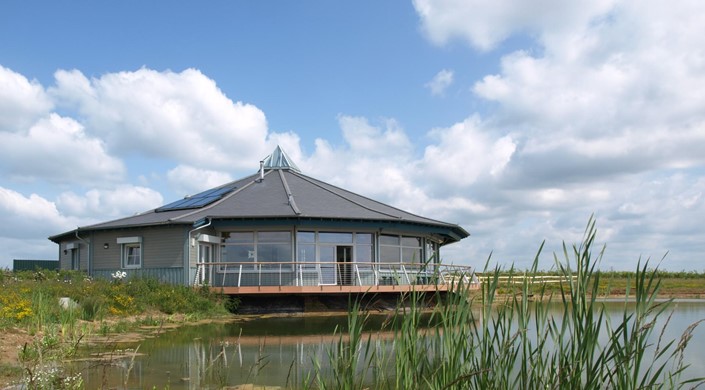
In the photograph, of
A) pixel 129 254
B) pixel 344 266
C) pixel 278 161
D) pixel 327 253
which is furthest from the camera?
pixel 278 161

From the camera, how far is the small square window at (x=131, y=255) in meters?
23.5

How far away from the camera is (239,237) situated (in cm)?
2320

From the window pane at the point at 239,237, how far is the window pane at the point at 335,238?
2.40 meters

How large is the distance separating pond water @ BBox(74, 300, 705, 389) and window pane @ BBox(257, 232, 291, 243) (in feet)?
16.4

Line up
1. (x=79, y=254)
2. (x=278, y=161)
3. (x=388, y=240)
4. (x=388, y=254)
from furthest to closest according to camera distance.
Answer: (x=278, y=161) → (x=79, y=254) → (x=388, y=240) → (x=388, y=254)

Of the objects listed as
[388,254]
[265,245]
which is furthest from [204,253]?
[388,254]

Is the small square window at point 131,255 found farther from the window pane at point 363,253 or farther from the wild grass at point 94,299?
the window pane at point 363,253

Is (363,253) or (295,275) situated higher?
(363,253)

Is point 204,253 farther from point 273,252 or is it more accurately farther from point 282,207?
point 282,207

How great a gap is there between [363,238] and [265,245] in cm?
352

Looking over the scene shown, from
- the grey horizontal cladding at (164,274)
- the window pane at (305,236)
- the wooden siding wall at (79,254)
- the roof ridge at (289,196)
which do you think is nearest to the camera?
the grey horizontal cladding at (164,274)

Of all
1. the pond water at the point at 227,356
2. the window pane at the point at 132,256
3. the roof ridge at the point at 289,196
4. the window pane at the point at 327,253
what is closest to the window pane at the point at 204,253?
the window pane at the point at 132,256

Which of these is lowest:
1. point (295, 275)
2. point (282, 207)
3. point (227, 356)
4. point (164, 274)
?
point (227, 356)

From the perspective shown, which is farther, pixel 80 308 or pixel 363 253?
pixel 363 253
